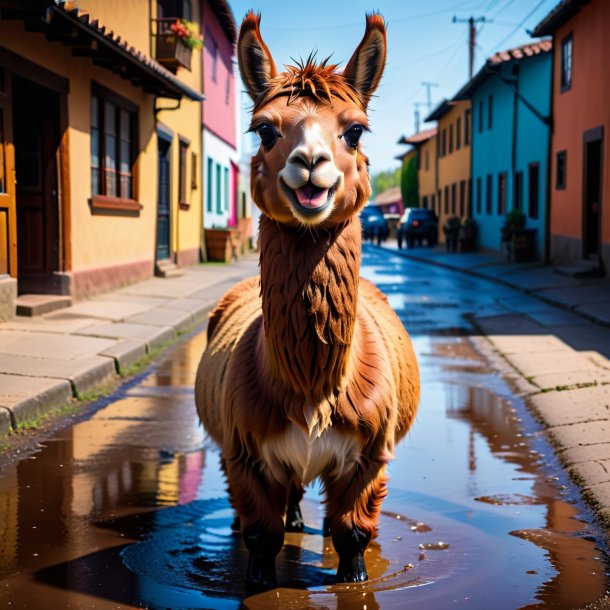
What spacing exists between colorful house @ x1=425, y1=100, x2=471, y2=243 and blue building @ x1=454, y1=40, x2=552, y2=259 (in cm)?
192

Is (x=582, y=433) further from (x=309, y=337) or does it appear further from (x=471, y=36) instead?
(x=471, y=36)

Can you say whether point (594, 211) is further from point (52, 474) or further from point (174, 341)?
point (52, 474)

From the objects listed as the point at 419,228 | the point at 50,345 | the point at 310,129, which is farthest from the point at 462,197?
the point at 310,129

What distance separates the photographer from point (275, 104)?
10.3 feet

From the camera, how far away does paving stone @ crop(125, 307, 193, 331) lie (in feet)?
36.9

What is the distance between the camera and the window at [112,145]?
14.6 metres

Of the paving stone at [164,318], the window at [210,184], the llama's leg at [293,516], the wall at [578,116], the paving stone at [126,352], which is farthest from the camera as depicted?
the window at [210,184]

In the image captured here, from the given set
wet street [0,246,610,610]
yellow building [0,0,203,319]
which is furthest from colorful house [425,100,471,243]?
wet street [0,246,610,610]

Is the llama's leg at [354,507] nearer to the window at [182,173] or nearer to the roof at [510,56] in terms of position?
the window at [182,173]

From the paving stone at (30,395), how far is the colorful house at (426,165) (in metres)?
43.5

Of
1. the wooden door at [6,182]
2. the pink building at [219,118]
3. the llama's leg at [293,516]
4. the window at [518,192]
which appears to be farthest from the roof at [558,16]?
the llama's leg at [293,516]

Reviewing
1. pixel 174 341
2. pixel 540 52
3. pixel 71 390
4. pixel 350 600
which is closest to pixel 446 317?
pixel 174 341

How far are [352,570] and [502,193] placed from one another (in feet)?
97.2

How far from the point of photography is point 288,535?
419cm
